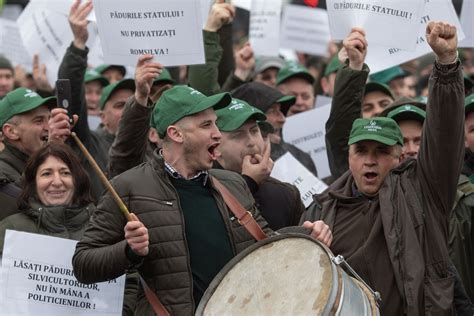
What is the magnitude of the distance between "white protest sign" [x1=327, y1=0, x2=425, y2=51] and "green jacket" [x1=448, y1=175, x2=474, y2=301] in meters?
0.98

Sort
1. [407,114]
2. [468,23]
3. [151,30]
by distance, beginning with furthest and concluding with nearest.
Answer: [468,23] < [407,114] < [151,30]

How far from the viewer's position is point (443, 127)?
6.22m

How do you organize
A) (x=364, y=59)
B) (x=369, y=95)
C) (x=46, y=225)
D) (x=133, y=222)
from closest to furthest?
(x=133, y=222) < (x=46, y=225) < (x=364, y=59) < (x=369, y=95)

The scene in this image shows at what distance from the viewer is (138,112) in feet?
22.5

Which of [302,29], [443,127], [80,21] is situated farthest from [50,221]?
[302,29]

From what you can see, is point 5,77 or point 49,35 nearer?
point 49,35

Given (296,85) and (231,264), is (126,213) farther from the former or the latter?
(296,85)

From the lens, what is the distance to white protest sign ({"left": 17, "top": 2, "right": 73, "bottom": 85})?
9477 millimetres

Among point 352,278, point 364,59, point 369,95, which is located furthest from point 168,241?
point 369,95

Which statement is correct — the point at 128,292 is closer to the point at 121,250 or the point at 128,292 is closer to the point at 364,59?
the point at 121,250

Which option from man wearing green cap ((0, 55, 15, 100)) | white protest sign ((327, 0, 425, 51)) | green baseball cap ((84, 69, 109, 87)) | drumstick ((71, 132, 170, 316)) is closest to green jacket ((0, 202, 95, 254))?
drumstick ((71, 132, 170, 316))

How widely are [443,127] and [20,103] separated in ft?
10.1

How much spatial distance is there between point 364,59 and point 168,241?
2.03 m

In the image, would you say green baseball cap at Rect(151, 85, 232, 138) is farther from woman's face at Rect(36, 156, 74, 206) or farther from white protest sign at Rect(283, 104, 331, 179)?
white protest sign at Rect(283, 104, 331, 179)
